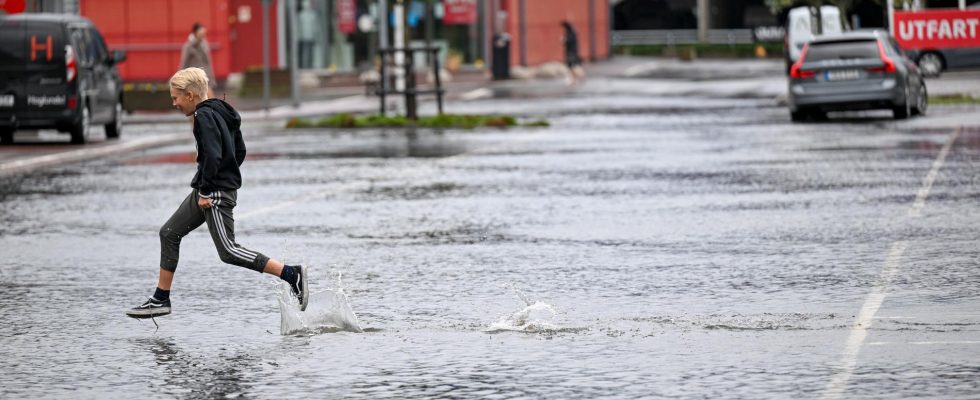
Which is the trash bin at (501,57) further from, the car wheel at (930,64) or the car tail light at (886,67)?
the car tail light at (886,67)

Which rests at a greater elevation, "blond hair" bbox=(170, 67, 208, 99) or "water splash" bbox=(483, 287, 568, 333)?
"blond hair" bbox=(170, 67, 208, 99)

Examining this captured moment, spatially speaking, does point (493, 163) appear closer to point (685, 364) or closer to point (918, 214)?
point (918, 214)

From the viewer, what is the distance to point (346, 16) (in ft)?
183

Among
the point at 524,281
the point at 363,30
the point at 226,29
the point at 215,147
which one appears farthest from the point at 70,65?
the point at 363,30

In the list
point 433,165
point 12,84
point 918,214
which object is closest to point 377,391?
point 918,214

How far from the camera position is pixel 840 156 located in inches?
885

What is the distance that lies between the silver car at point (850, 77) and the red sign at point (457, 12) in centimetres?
3005

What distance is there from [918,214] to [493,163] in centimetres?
805

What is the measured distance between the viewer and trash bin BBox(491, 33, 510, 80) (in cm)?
5653

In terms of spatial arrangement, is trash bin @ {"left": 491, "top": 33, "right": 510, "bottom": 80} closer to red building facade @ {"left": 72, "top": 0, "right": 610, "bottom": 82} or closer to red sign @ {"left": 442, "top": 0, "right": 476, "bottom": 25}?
red sign @ {"left": 442, "top": 0, "right": 476, "bottom": 25}

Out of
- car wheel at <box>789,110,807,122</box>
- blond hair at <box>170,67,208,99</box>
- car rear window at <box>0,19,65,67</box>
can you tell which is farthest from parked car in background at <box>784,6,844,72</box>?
blond hair at <box>170,67,208,99</box>

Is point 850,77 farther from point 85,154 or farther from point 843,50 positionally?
point 85,154

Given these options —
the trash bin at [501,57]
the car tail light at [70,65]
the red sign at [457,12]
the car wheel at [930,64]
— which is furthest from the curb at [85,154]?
the red sign at [457,12]

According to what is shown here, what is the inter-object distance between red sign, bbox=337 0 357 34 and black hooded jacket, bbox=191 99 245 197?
1783 inches
